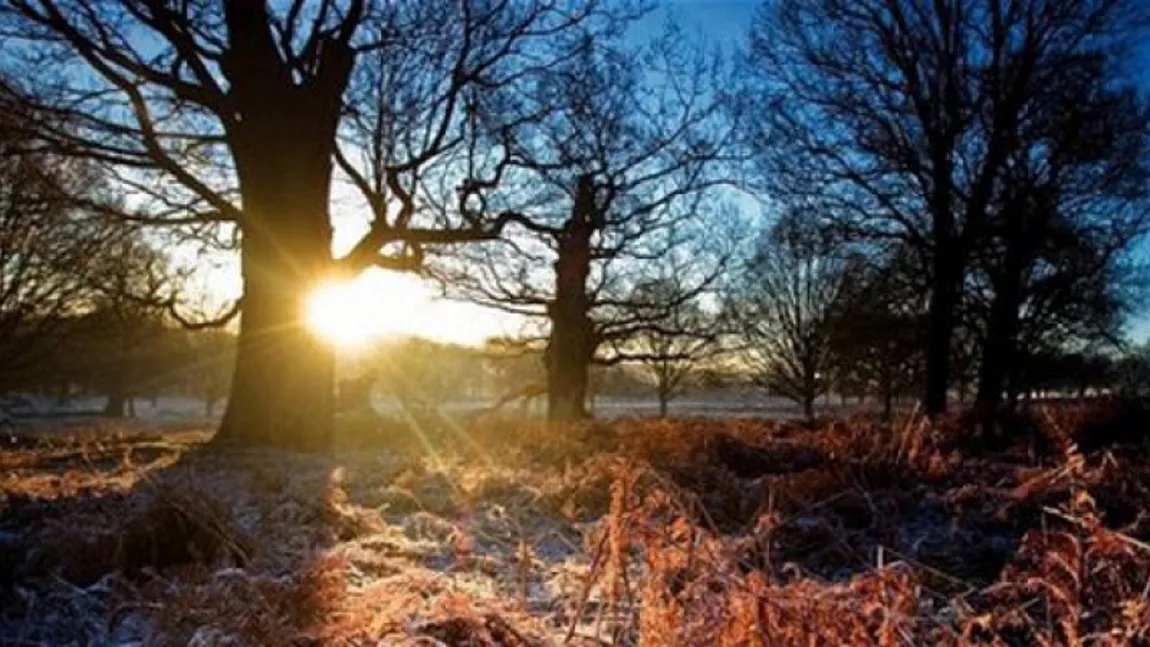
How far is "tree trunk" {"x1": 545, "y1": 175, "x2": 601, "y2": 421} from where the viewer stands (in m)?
18.4

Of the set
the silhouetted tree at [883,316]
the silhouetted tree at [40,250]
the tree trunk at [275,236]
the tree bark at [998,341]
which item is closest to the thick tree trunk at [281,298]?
the tree trunk at [275,236]

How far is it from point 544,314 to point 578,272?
10.5 ft

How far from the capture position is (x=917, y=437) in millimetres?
6078

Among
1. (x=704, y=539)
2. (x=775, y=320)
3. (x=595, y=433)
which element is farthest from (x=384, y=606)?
(x=775, y=320)

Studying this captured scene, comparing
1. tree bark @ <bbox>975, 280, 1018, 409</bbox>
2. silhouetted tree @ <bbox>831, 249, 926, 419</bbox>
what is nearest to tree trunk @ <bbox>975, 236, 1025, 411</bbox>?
tree bark @ <bbox>975, 280, 1018, 409</bbox>

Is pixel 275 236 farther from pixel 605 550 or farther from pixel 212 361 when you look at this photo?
pixel 212 361

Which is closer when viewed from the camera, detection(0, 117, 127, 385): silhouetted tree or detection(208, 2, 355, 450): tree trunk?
detection(208, 2, 355, 450): tree trunk

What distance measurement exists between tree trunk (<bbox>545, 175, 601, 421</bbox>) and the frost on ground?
10860 millimetres

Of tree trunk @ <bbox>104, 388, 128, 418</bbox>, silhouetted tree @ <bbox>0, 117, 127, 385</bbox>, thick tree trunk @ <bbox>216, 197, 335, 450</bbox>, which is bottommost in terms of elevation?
tree trunk @ <bbox>104, 388, 128, 418</bbox>

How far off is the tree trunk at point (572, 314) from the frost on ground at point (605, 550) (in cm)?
1086

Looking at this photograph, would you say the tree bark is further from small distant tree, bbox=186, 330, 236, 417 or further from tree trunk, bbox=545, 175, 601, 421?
small distant tree, bbox=186, 330, 236, 417

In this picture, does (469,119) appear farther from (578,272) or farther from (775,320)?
(775,320)

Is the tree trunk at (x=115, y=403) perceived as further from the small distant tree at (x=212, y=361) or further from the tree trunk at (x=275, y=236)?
the tree trunk at (x=275, y=236)

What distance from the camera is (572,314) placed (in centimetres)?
1891
